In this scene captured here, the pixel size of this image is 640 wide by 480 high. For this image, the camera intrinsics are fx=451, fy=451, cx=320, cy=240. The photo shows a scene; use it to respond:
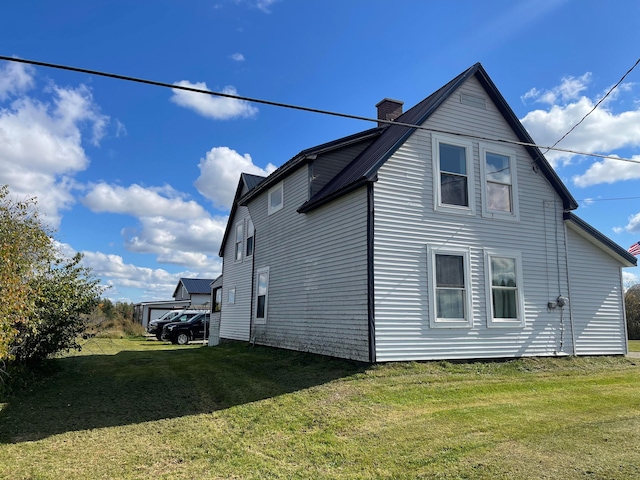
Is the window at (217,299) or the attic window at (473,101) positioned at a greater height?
the attic window at (473,101)

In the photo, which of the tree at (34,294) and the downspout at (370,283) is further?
the downspout at (370,283)

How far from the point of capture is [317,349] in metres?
11.7

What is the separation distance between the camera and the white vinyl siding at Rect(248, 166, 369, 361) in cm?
1034

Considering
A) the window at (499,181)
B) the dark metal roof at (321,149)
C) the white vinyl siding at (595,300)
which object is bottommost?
the white vinyl siding at (595,300)

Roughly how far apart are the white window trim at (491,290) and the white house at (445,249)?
0.03 meters

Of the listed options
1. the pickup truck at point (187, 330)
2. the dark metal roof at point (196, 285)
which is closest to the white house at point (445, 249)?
the pickup truck at point (187, 330)

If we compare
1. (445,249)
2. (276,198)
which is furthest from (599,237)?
(276,198)

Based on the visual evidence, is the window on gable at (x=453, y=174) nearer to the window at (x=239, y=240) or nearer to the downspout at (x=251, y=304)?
the downspout at (x=251, y=304)

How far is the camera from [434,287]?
10.4 m

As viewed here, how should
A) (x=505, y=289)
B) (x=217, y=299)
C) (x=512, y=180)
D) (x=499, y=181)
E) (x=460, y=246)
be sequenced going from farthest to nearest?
1. (x=217, y=299)
2. (x=512, y=180)
3. (x=499, y=181)
4. (x=505, y=289)
5. (x=460, y=246)

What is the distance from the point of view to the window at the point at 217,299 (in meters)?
22.4

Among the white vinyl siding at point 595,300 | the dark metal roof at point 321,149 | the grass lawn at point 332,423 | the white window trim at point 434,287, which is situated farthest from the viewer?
the dark metal roof at point 321,149

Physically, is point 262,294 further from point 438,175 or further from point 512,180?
point 512,180

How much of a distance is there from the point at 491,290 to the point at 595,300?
399 centimetres
